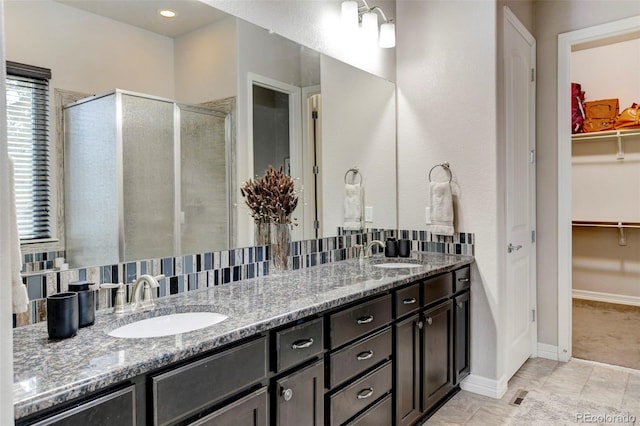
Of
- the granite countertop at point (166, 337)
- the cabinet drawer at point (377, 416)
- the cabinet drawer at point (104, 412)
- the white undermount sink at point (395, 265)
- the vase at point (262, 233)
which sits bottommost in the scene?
the cabinet drawer at point (377, 416)

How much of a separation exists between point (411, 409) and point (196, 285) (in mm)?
1251

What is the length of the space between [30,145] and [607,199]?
5.43 m

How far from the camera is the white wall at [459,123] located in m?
2.69

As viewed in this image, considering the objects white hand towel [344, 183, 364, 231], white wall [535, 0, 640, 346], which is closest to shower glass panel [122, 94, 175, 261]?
white hand towel [344, 183, 364, 231]

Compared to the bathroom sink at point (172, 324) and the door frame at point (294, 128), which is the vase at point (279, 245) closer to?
the door frame at point (294, 128)

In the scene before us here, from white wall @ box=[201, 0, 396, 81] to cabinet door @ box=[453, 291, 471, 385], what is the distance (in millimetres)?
1633

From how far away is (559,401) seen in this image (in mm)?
2578

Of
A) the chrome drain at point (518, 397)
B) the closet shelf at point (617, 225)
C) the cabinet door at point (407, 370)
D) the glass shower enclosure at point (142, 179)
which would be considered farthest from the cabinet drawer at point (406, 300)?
the closet shelf at point (617, 225)

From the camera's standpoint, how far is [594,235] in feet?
16.3

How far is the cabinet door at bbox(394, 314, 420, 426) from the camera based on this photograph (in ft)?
6.67

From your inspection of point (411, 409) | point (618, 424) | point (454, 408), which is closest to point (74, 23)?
point (411, 409)

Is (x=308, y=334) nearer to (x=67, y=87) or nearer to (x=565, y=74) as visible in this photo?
(x=67, y=87)

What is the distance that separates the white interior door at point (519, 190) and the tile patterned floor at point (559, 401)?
8.3 inches

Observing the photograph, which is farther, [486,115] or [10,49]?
[486,115]
